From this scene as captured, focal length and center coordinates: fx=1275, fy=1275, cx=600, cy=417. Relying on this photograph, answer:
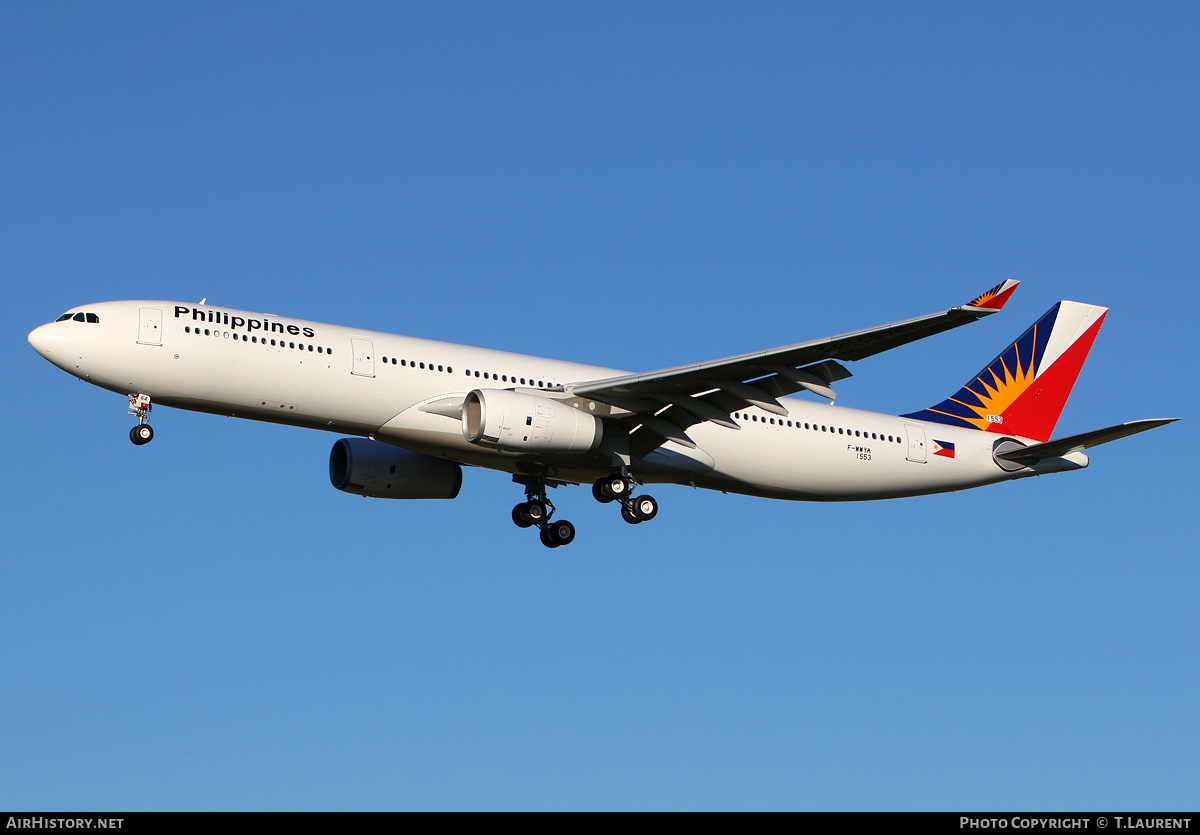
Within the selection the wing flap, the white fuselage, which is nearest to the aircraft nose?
the white fuselage

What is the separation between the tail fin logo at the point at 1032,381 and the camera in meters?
37.2

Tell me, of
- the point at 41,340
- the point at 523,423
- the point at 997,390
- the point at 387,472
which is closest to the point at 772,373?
the point at 523,423

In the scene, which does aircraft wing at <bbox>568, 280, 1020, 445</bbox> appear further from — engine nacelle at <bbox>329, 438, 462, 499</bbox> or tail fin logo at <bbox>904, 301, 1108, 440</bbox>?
tail fin logo at <bbox>904, 301, 1108, 440</bbox>

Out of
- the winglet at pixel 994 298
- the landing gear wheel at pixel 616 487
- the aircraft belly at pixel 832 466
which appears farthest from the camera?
the aircraft belly at pixel 832 466

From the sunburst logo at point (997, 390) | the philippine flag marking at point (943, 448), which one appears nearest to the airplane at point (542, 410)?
the philippine flag marking at point (943, 448)

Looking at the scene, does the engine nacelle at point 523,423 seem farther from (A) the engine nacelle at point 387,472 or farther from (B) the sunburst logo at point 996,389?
(B) the sunburst logo at point 996,389

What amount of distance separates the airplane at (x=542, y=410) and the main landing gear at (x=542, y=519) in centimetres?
4

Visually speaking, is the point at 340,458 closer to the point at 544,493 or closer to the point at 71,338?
the point at 544,493

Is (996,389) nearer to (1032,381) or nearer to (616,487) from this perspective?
(1032,381)

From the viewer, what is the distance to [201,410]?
92.4ft

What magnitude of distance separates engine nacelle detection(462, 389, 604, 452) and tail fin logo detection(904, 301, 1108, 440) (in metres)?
12.5

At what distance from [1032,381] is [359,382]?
20777 millimetres
